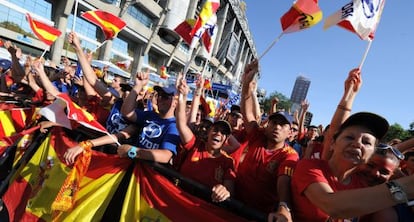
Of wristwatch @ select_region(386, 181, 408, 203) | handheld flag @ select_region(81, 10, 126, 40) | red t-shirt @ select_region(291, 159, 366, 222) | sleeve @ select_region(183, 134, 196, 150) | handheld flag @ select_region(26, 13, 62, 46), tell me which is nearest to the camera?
wristwatch @ select_region(386, 181, 408, 203)

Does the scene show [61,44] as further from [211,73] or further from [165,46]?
[211,73]

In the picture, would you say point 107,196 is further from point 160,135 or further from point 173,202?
point 160,135

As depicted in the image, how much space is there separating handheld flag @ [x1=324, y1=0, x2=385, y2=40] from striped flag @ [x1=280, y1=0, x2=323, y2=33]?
0.54 meters

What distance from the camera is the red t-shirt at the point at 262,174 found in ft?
8.23

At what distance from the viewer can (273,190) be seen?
101 inches

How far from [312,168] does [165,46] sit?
122ft

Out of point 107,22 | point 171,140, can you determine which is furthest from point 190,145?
point 107,22

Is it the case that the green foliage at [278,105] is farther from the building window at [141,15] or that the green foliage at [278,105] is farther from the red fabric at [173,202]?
the red fabric at [173,202]

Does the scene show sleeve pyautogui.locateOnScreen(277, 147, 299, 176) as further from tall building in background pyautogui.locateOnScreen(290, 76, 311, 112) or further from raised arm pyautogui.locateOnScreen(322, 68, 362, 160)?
tall building in background pyautogui.locateOnScreen(290, 76, 311, 112)

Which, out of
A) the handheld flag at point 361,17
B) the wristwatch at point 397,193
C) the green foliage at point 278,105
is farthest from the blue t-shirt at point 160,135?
the green foliage at point 278,105

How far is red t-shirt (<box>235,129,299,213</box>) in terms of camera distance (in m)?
2.51

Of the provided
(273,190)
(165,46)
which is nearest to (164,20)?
(165,46)

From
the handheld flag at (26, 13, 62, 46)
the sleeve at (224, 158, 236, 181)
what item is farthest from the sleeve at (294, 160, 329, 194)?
the handheld flag at (26, 13, 62, 46)

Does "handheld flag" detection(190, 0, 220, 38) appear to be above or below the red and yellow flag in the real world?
Answer: above
